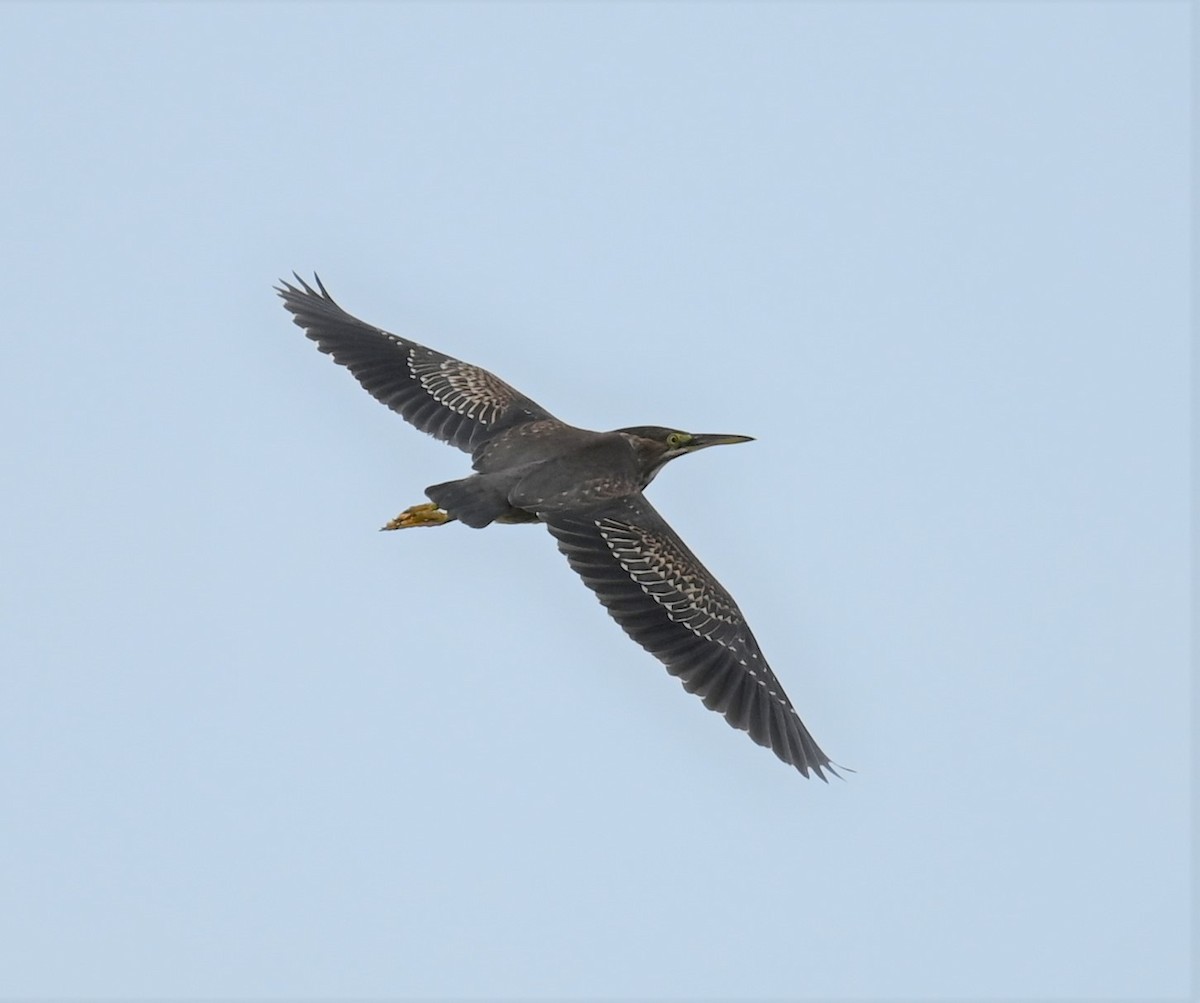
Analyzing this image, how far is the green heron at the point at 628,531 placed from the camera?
1571 centimetres

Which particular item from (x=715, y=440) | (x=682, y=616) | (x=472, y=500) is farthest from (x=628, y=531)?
(x=715, y=440)

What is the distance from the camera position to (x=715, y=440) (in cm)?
1720

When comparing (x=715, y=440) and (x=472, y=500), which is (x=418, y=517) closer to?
(x=472, y=500)

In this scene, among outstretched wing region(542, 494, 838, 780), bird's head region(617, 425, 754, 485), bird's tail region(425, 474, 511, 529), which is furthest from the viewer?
bird's head region(617, 425, 754, 485)

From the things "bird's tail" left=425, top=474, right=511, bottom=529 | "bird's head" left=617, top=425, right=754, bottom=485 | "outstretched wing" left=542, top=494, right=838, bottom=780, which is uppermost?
"bird's head" left=617, top=425, right=754, bottom=485

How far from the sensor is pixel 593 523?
16109mm

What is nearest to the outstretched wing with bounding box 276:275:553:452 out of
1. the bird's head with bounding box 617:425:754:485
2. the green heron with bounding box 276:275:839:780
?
the green heron with bounding box 276:275:839:780

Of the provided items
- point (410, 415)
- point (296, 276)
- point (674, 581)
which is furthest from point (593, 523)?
point (296, 276)

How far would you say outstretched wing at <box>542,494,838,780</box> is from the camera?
15.6m

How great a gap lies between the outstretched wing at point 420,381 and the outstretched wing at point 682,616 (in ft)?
5.61

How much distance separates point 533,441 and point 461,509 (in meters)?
1.18

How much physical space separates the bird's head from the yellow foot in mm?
1688

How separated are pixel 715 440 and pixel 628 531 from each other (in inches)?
57.1

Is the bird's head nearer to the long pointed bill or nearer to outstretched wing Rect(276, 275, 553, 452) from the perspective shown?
the long pointed bill
